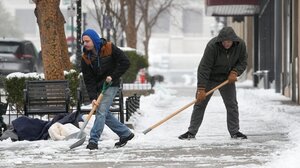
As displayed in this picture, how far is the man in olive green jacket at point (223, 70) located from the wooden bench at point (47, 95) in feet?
8.35

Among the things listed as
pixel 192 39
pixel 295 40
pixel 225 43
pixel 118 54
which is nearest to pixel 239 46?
pixel 225 43

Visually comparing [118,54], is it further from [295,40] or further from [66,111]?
[295,40]

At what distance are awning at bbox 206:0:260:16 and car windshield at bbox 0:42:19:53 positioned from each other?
8326mm

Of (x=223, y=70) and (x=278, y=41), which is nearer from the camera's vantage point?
A: (x=223, y=70)

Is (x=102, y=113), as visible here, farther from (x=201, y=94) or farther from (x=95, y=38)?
(x=201, y=94)

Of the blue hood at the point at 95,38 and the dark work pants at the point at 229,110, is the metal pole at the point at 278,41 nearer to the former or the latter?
the dark work pants at the point at 229,110

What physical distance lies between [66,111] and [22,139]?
4.72ft

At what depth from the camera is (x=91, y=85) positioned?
1208 cm

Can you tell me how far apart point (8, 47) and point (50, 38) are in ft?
41.0

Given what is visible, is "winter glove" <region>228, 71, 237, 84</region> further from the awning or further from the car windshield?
the awning

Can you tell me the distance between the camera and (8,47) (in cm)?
2911

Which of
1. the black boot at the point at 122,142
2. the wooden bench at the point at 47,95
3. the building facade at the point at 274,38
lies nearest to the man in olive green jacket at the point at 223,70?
the black boot at the point at 122,142

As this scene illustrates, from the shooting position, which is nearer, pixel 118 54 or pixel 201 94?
pixel 118 54

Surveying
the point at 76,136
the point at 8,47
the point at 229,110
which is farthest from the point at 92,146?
the point at 8,47
